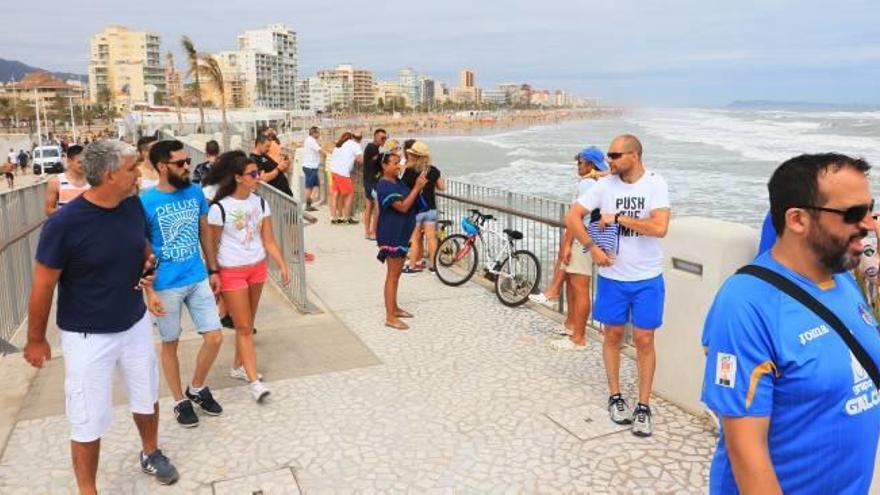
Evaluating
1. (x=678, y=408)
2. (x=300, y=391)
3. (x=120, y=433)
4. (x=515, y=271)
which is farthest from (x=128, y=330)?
(x=515, y=271)

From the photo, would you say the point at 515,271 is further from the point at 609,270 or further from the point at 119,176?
the point at 119,176

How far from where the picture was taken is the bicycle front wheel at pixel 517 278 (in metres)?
7.43

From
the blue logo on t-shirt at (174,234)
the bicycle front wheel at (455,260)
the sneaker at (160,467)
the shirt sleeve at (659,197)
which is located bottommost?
the sneaker at (160,467)

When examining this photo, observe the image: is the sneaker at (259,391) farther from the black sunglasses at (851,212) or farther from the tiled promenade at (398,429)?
the black sunglasses at (851,212)

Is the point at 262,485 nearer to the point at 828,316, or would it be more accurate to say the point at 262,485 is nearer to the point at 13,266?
the point at 828,316

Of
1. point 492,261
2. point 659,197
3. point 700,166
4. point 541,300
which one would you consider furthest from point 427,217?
point 700,166

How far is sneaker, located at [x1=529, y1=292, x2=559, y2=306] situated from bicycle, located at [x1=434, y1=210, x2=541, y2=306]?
0.08 metres

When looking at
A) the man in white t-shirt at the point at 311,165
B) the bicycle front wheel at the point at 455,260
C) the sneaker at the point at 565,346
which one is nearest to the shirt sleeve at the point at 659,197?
the sneaker at the point at 565,346

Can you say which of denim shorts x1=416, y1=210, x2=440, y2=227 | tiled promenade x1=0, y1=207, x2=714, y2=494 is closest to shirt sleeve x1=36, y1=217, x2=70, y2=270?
tiled promenade x1=0, y1=207, x2=714, y2=494

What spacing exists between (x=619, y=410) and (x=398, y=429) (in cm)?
140

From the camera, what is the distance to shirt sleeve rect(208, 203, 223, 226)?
477cm

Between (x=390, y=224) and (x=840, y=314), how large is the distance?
492 cm

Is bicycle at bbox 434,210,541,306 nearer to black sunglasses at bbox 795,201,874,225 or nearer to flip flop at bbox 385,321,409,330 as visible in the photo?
flip flop at bbox 385,321,409,330

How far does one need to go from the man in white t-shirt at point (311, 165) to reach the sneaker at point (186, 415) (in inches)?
395
